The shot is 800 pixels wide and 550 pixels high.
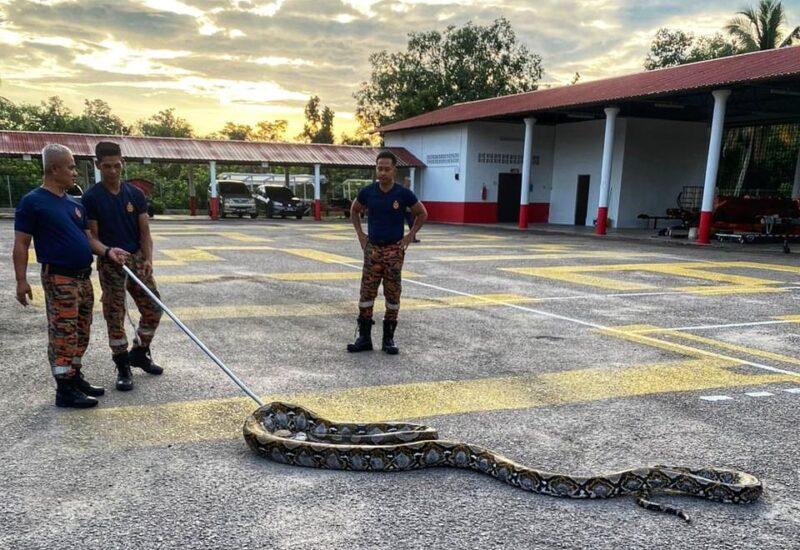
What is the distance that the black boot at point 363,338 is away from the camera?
21.8 feet

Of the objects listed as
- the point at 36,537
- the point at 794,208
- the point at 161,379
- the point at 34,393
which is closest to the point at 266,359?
the point at 161,379

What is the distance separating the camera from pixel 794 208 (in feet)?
68.6

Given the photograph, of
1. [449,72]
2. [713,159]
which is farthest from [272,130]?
[713,159]

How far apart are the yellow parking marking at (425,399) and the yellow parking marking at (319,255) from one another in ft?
31.1

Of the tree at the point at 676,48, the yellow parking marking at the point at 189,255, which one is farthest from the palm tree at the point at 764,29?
the yellow parking marking at the point at 189,255

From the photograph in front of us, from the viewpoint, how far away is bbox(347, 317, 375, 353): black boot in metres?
6.63

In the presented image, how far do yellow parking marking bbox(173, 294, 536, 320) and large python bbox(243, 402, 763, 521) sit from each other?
167 inches

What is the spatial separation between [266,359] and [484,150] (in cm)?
2732

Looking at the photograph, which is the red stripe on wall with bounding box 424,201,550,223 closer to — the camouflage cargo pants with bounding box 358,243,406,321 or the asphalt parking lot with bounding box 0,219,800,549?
the asphalt parking lot with bounding box 0,219,800,549

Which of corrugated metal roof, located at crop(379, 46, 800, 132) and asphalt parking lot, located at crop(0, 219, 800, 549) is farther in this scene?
corrugated metal roof, located at crop(379, 46, 800, 132)

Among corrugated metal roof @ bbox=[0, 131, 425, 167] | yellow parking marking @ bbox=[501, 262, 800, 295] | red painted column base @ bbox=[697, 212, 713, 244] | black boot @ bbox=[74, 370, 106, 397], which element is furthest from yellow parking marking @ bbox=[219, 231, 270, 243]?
red painted column base @ bbox=[697, 212, 713, 244]

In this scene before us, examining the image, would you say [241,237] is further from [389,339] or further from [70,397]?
[70,397]

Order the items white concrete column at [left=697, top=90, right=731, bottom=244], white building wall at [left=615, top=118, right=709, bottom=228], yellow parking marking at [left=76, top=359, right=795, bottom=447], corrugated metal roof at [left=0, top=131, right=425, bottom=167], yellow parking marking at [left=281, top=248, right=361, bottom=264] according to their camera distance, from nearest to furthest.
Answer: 1. yellow parking marking at [left=76, top=359, right=795, bottom=447]
2. yellow parking marking at [left=281, top=248, right=361, bottom=264]
3. white concrete column at [left=697, top=90, right=731, bottom=244]
4. white building wall at [left=615, top=118, right=709, bottom=228]
5. corrugated metal roof at [left=0, top=131, right=425, bottom=167]

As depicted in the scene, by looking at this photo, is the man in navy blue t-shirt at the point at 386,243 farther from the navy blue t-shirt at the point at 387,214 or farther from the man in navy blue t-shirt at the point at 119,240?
the man in navy blue t-shirt at the point at 119,240
